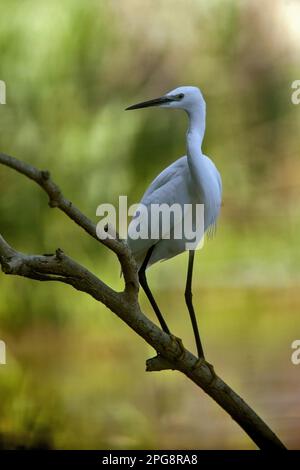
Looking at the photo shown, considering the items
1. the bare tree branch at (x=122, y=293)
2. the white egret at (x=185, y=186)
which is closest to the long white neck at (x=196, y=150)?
the white egret at (x=185, y=186)

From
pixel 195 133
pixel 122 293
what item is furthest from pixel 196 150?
pixel 122 293

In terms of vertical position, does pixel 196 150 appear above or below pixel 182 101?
below

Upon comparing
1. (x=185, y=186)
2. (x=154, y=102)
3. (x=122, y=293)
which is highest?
(x=154, y=102)

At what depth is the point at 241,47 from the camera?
2723 millimetres

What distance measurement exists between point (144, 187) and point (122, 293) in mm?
1065

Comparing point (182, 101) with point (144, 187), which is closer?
point (182, 101)

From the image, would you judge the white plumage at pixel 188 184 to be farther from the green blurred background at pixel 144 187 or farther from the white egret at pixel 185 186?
the green blurred background at pixel 144 187

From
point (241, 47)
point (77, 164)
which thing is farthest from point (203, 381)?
point (241, 47)

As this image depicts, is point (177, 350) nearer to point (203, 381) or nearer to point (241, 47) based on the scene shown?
point (203, 381)

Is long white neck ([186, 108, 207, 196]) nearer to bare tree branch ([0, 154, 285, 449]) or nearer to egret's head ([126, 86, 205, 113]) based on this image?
egret's head ([126, 86, 205, 113])

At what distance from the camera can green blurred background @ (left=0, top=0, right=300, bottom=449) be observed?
2689 millimetres

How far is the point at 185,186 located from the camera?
7.32 ft

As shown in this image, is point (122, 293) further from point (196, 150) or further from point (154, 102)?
point (154, 102)

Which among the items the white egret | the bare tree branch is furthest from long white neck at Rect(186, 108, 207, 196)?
the bare tree branch
